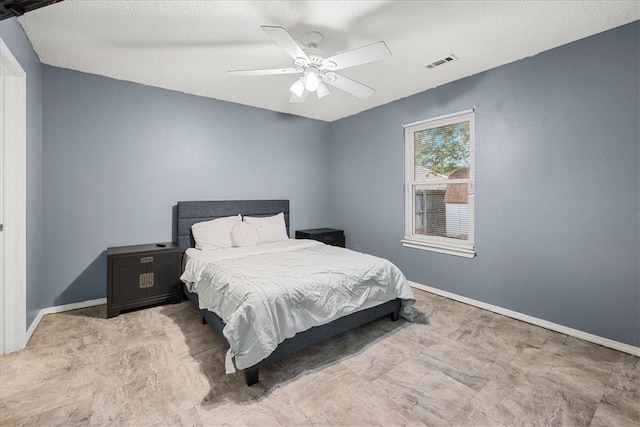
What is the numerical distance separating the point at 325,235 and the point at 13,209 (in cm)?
346

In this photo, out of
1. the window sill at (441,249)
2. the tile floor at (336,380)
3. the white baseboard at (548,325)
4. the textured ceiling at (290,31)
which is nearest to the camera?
the tile floor at (336,380)

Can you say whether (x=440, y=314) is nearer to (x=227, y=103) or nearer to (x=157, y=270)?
(x=157, y=270)

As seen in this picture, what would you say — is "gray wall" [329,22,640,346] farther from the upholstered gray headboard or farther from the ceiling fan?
the upholstered gray headboard

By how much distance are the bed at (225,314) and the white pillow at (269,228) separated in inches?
8.4

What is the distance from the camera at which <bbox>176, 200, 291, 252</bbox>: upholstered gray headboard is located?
144 inches

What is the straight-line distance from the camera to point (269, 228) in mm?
4047

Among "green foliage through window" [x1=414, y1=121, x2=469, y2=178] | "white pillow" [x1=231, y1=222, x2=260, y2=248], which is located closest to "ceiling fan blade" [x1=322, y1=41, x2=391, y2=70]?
"green foliage through window" [x1=414, y1=121, x2=469, y2=178]

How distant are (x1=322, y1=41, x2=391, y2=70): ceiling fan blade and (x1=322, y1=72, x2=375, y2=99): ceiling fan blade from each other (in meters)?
0.17

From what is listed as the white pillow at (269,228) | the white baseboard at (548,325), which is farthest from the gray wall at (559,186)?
the white pillow at (269,228)

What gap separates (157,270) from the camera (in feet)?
10.5

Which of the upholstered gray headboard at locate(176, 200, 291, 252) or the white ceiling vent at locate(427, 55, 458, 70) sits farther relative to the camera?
the upholstered gray headboard at locate(176, 200, 291, 252)

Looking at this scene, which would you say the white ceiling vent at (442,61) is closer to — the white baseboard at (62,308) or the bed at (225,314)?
the bed at (225,314)

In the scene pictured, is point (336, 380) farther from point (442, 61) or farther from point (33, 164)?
point (33, 164)

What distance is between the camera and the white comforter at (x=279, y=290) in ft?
6.16
